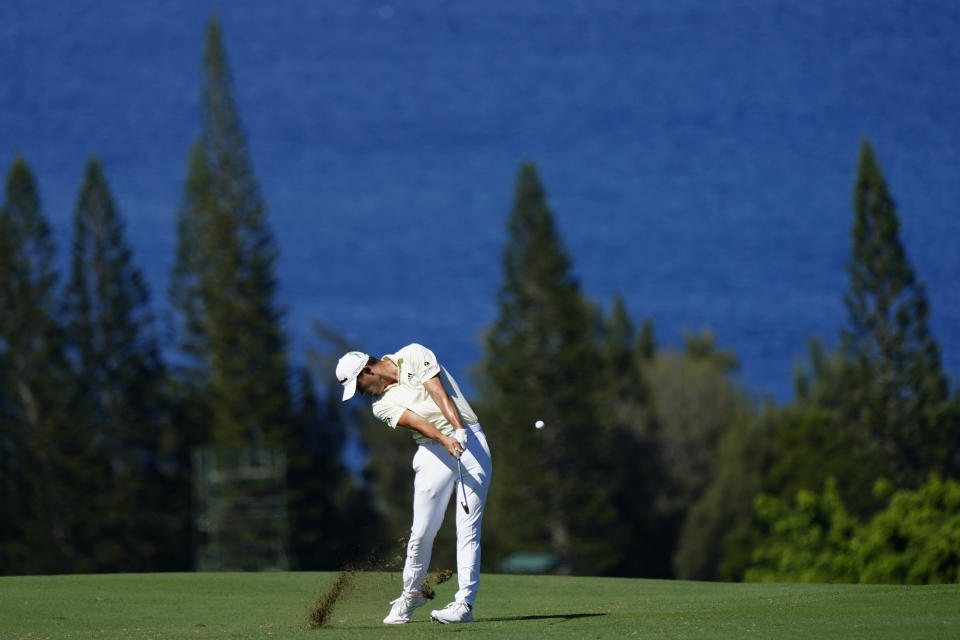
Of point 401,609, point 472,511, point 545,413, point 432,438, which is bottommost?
point 545,413

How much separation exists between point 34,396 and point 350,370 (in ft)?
168

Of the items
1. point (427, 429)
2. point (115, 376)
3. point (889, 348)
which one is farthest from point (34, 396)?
point (427, 429)

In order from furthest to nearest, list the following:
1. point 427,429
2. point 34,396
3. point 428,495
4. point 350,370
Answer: point 34,396
point 428,495
point 350,370
point 427,429

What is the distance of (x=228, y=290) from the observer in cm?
5875

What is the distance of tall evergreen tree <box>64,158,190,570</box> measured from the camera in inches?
2239

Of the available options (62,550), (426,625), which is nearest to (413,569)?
(426,625)

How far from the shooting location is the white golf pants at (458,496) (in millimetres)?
9266

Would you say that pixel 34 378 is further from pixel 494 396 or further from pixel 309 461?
pixel 494 396

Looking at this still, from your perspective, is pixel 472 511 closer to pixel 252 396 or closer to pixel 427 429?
pixel 427 429

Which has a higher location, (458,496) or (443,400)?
(443,400)

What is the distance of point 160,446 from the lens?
59.9 metres

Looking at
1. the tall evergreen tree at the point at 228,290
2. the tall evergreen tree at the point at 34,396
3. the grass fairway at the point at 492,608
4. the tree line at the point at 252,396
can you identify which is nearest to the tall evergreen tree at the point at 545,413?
the tree line at the point at 252,396

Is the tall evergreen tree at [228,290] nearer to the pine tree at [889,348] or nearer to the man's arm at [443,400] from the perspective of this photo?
the pine tree at [889,348]

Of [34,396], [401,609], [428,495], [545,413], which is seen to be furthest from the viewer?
[545,413]
